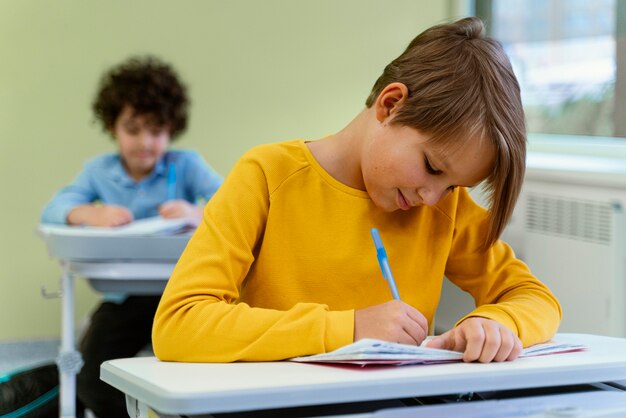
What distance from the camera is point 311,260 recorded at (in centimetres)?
130

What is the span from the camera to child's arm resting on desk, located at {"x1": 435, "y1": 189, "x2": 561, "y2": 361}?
3.83ft

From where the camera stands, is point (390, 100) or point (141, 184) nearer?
point (390, 100)

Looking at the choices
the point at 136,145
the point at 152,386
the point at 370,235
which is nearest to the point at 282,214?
the point at 370,235

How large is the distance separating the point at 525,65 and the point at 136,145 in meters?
1.36

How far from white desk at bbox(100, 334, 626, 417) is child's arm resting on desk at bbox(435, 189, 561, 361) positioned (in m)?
0.12

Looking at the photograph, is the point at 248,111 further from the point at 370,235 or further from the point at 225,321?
the point at 225,321

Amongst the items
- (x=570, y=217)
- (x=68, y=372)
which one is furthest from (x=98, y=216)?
(x=570, y=217)

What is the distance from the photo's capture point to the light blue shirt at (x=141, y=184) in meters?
2.87

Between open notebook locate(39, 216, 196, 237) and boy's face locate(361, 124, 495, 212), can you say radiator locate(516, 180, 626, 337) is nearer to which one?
open notebook locate(39, 216, 196, 237)

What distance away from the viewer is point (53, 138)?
3.49 m

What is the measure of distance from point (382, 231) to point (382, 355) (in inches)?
17.0

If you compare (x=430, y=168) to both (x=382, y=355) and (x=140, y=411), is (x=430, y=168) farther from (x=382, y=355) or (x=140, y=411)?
(x=140, y=411)

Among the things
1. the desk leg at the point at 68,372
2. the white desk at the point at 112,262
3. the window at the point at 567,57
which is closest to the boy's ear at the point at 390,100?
the white desk at the point at 112,262

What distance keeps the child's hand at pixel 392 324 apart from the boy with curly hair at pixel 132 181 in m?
1.41
